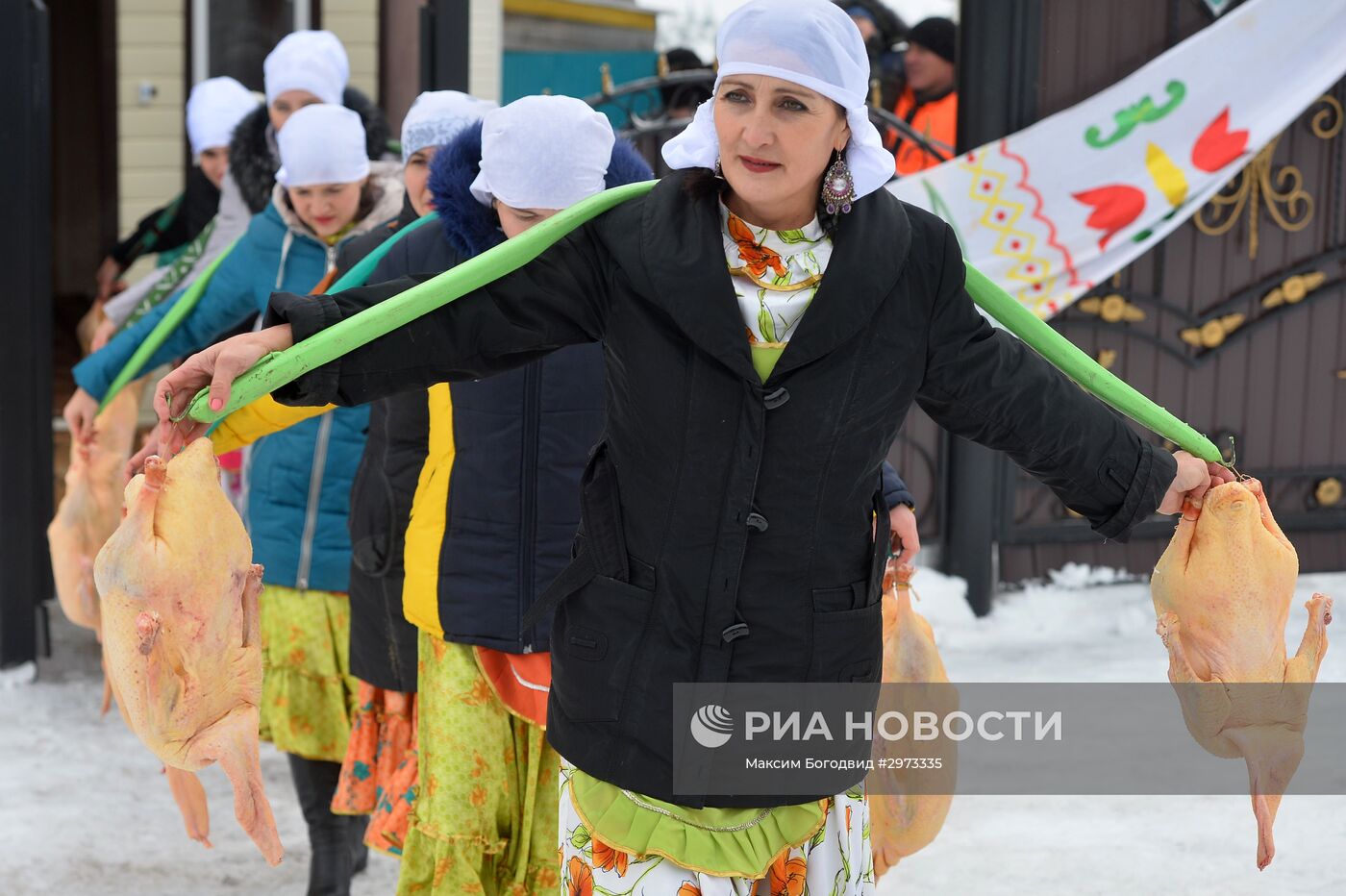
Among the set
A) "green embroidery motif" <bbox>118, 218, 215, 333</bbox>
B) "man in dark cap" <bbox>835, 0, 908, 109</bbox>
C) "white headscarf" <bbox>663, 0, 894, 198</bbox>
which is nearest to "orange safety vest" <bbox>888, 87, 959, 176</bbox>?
"man in dark cap" <bbox>835, 0, 908, 109</bbox>

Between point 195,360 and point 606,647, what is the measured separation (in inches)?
26.3

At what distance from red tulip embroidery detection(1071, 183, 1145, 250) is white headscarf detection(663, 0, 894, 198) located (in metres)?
4.21

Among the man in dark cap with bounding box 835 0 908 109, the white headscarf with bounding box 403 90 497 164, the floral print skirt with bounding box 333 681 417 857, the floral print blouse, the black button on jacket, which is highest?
the man in dark cap with bounding box 835 0 908 109

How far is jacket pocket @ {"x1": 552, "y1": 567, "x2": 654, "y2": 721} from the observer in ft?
7.16

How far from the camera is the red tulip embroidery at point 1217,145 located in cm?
617

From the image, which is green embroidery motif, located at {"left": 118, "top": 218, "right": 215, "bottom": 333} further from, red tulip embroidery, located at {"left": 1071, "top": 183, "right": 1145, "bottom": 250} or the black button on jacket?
red tulip embroidery, located at {"left": 1071, "top": 183, "right": 1145, "bottom": 250}

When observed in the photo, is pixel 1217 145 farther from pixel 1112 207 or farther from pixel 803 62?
pixel 803 62

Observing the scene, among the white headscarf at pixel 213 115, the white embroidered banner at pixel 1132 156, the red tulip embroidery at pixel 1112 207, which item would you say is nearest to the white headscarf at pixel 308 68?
the white headscarf at pixel 213 115

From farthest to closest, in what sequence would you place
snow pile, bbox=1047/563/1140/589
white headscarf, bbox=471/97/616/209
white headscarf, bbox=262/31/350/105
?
snow pile, bbox=1047/563/1140/589 < white headscarf, bbox=262/31/350/105 < white headscarf, bbox=471/97/616/209

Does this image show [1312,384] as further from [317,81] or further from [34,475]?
[34,475]

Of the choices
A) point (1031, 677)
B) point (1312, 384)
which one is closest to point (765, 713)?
point (1031, 677)

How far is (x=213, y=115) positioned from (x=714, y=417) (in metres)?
4.64

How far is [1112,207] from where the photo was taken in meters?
6.18

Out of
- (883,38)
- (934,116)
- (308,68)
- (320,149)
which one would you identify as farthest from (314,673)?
(883,38)
